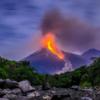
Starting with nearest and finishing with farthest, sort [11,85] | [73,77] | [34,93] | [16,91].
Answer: [34,93] < [16,91] < [11,85] < [73,77]

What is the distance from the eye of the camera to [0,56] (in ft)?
83.9

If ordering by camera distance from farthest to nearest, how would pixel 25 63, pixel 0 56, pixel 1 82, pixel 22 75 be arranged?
pixel 25 63, pixel 22 75, pixel 0 56, pixel 1 82

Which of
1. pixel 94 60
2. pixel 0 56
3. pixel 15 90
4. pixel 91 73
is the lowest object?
pixel 15 90

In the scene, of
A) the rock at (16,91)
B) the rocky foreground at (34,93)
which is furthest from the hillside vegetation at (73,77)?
the rock at (16,91)

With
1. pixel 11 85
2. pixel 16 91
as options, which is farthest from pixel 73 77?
pixel 16 91

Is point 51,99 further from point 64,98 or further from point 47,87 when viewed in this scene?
point 47,87

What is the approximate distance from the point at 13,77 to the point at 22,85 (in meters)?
13.0

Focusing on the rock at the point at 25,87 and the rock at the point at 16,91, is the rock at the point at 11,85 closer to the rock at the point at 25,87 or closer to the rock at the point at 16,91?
the rock at the point at 25,87

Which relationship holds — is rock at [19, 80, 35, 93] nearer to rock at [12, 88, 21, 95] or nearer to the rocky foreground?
the rocky foreground

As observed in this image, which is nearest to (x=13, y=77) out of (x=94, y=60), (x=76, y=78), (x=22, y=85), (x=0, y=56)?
(x=0, y=56)

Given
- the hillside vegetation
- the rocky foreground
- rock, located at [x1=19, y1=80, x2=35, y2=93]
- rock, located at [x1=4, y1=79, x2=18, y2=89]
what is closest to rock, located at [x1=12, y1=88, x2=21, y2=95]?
the rocky foreground

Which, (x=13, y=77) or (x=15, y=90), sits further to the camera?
(x=13, y=77)

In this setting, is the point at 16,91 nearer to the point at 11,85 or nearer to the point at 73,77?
the point at 11,85

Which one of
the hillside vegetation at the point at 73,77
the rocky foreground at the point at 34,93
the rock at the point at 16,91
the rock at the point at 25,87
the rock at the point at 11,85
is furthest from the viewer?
the hillside vegetation at the point at 73,77
